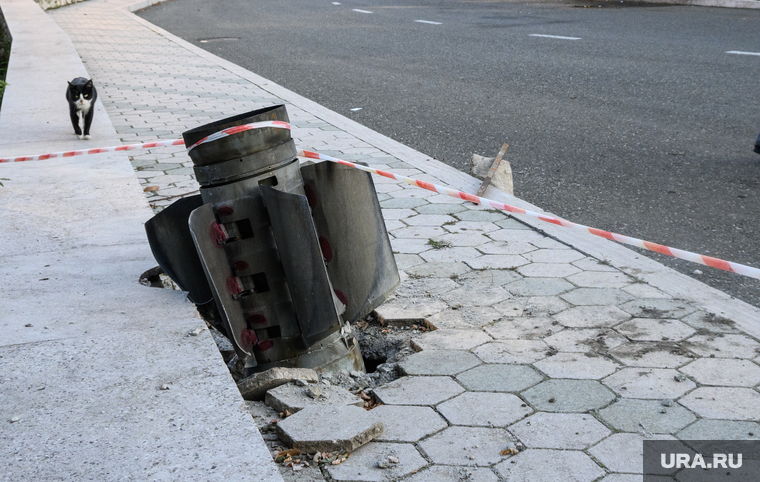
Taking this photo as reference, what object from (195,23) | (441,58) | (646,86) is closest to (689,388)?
(646,86)

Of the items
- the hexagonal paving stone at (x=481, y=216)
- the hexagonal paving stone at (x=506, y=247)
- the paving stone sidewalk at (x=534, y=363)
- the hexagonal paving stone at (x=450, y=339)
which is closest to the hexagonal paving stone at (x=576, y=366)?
the paving stone sidewalk at (x=534, y=363)

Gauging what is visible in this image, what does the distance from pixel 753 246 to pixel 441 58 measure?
24.9ft

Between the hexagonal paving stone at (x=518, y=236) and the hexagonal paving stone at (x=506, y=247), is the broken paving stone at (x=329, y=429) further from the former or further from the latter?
the hexagonal paving stone at (x=518, y=236)

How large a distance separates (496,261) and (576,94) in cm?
498

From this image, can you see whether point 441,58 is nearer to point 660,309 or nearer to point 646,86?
point 646,86

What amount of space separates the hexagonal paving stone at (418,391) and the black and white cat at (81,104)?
4549mm

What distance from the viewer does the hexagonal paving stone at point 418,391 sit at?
9.04ft

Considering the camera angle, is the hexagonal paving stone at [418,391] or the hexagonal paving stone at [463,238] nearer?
the hexagonal paving stone at [418,391]

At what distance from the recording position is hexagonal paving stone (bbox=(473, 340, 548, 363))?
119 inches

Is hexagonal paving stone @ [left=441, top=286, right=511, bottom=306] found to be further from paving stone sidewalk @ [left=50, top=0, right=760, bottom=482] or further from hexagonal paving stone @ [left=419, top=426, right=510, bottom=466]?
hexagonal paving stone @ [left=419, top=426, right=510, bottom=466]

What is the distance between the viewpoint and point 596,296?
3.57 metres

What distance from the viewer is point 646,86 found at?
8.59 m

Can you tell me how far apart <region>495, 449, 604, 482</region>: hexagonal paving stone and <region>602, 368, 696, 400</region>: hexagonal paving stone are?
0.48 m

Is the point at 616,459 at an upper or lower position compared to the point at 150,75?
lower
